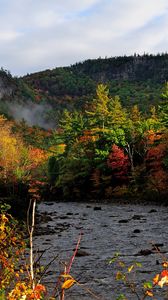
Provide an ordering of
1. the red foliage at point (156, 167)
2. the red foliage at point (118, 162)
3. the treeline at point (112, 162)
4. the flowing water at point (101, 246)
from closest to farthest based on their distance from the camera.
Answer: the flowing water at point (101, 246) < the red foliage at point (156, 167) < the treeline at point (112, 162) < the red foliage at point (118, 162)

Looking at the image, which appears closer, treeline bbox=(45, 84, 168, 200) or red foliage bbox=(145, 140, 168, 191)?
red foliage bbox=(145, 140, 168, 191)

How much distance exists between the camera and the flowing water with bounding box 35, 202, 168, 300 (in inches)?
460

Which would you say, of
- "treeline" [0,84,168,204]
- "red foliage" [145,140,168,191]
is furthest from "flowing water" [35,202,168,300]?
"treeline" [0,84,168,204]

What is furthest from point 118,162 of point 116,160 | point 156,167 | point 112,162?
point 156,167

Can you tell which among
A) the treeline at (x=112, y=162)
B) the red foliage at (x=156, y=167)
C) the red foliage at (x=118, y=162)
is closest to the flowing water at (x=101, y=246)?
the red foliage at (x=156, y=167)

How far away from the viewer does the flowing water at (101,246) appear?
460 inches

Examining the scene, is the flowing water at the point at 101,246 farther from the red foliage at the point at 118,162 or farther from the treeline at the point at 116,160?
the red foliage at the point at 118,162

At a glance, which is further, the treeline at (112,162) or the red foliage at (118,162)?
the red foliage at (118,162)

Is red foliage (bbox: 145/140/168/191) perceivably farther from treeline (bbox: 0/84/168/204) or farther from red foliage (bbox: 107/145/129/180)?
A: red foliage (bbox: 107/145/129/180)

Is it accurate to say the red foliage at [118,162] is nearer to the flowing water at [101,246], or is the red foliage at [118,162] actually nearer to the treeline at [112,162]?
the treeline at [112,162]

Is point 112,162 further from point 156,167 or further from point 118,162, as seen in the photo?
point 156,167

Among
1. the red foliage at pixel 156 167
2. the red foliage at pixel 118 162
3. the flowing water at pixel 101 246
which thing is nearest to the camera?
the flowing water at pixel 101 246

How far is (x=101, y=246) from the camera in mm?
18688

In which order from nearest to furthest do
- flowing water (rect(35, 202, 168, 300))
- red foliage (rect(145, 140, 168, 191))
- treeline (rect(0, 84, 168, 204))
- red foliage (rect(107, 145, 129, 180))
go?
flowing water (rect(35, 202, 168, 300)) → red foliage (rect(145, 140, 168, 191)) → treeline (rect(0, 84, 168, 204)) → red foliage (rect(107, 145, 129, 180))
